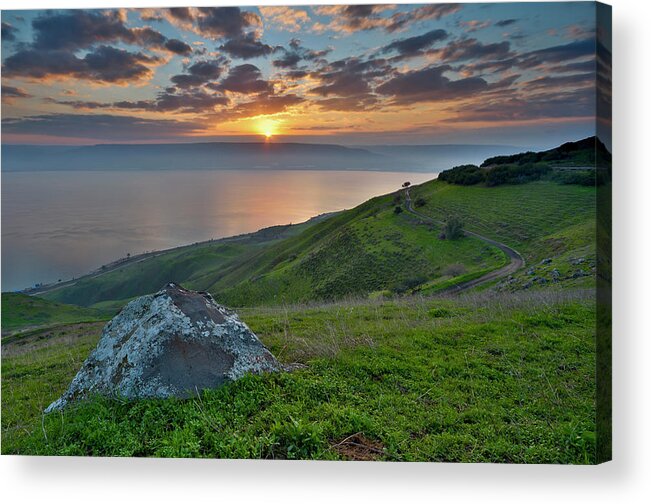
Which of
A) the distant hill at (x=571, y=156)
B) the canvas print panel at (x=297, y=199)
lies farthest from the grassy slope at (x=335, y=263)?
the distant hill at (x=571, y=156)

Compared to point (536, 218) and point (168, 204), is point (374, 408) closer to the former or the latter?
point (168, 204)

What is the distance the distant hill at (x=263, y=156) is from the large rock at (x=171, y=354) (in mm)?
4450

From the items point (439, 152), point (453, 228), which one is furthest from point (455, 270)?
point (439, 152)

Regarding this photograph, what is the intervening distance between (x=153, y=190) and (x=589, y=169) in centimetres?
881

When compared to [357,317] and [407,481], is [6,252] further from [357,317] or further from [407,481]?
[407,481]

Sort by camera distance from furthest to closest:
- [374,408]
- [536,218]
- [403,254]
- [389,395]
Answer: [403,254] < [536,218] < [389,395] < [374,408]

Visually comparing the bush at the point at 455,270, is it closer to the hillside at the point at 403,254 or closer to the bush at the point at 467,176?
the hillside at the point at 403,254

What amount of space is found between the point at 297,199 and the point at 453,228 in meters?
12.7

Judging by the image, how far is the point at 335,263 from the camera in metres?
32.8

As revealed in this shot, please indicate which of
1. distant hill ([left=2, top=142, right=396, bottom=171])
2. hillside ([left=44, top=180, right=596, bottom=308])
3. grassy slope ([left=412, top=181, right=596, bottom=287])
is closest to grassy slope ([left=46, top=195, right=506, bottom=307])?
hillside ([left=44, top=180, right=596, bottom=308])

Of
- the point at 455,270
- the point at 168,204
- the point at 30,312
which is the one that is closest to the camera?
the point at 168,204

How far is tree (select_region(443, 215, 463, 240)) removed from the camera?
19734 mm

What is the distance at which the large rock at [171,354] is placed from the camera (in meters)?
4.80

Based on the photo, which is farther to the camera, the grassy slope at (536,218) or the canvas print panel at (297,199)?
the grassy slope at (536,218)
